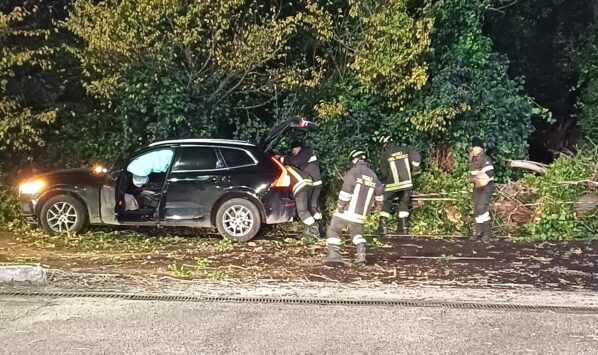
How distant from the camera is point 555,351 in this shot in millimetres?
5527

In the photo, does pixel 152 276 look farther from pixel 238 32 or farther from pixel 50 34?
pixel 50 34

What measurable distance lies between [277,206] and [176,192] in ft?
5.30

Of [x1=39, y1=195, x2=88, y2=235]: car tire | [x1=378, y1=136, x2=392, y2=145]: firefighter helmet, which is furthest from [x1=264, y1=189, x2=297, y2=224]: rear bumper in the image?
[x1=39, y1=195, x2=88, y2=235]: car tire

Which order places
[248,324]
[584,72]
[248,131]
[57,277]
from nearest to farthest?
[248,324] → [57,277] → [248,131] → [584,72]

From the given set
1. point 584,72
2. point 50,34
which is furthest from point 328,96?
point 584,72

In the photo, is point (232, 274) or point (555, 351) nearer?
point (555, 351)

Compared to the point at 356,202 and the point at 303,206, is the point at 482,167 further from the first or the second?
the point at 356,202

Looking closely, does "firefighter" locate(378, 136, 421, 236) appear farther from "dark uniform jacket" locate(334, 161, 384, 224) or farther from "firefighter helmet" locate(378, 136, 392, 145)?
"dark uniform jacket" locate(334, 161, 384, 224)

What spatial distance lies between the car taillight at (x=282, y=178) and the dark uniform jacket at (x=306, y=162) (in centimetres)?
53

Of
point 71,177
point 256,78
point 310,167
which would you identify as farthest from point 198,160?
point 256,78

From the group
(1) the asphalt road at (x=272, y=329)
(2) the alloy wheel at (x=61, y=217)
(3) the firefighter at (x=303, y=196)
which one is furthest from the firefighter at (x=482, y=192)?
(2) the alloy wheel at (x=61, y=217)

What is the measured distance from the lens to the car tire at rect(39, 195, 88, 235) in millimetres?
10805

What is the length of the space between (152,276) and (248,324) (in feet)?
7.85

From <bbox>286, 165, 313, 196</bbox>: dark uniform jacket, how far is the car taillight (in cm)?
19
